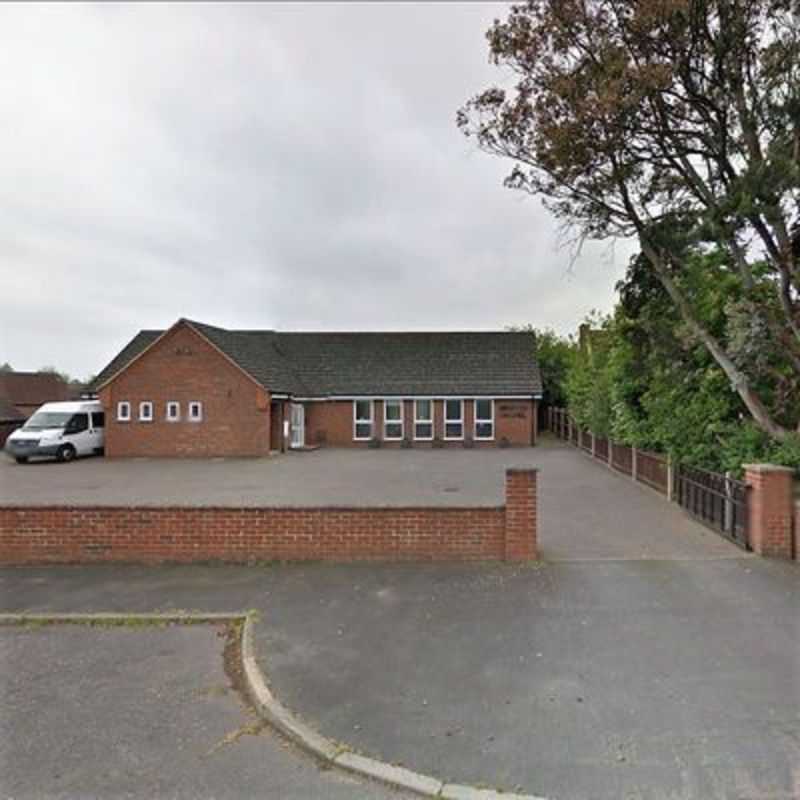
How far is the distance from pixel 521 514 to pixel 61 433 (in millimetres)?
21704

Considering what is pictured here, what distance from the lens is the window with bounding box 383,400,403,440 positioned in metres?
29.6

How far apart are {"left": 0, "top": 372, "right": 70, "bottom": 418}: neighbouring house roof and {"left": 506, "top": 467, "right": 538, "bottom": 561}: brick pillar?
161 feet

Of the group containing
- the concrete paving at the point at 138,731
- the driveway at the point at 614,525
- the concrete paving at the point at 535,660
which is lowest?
the concrete paving at the point at 138,731

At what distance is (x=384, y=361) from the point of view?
105ft

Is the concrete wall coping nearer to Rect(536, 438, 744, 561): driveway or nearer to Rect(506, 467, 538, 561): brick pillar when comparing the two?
Rect(536, 438, 744, 561): driveway

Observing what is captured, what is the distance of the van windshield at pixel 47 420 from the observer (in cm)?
2327

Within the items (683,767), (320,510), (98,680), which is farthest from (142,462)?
(683,767)

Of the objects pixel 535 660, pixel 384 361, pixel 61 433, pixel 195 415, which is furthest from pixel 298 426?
pixel 535 660

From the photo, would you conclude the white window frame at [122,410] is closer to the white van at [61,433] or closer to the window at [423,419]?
the white van at [61,433]

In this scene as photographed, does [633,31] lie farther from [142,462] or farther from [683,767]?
[142,462]

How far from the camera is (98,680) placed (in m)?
4.79

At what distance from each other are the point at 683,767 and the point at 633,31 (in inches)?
387

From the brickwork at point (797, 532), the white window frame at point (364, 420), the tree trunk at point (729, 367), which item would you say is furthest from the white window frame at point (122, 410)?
the brickwork at point (797, 532)

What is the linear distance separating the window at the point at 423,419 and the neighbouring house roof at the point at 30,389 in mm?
33103
